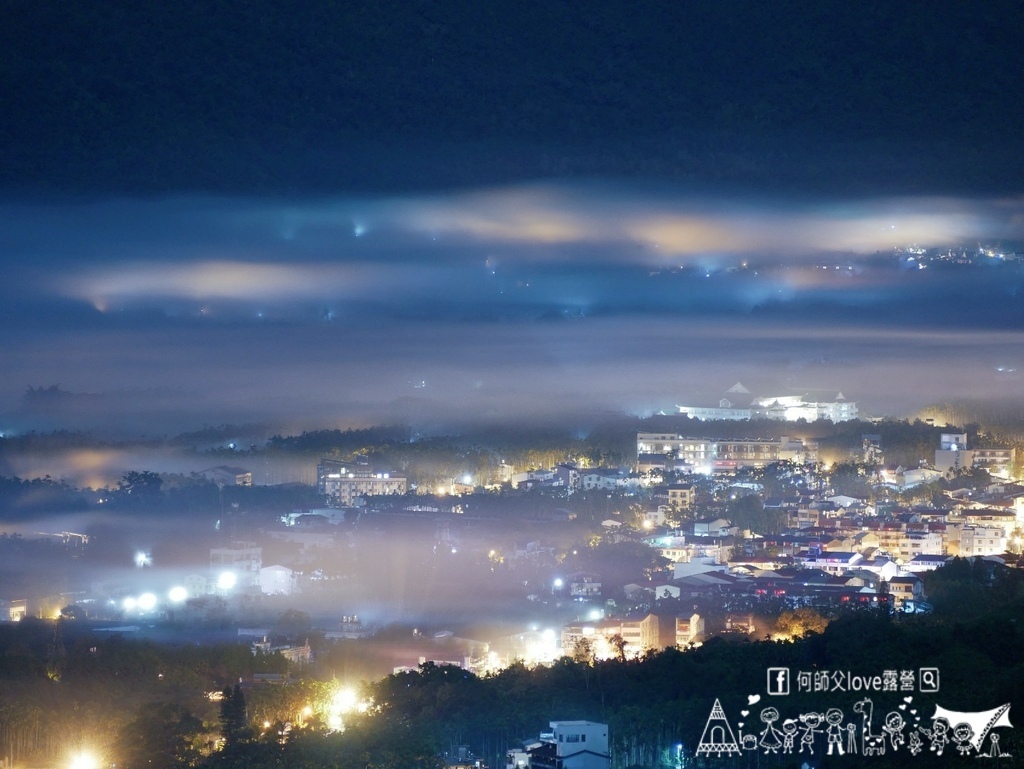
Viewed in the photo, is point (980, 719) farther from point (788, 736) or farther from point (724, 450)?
point (724, 450)

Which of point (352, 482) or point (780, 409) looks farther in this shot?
point (780, 409)

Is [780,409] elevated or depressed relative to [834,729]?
elevated

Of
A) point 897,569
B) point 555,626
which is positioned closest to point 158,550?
point 555,626

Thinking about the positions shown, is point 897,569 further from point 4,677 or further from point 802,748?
point 4,677

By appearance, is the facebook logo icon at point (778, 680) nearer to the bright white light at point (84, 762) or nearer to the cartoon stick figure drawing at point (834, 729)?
the cartoon stick figure drawing at point (834, 729)

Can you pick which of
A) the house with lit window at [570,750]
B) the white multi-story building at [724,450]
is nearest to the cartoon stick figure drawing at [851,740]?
the house with lit window at [570,750]

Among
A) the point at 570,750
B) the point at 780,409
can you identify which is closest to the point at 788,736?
the point at 570,750
